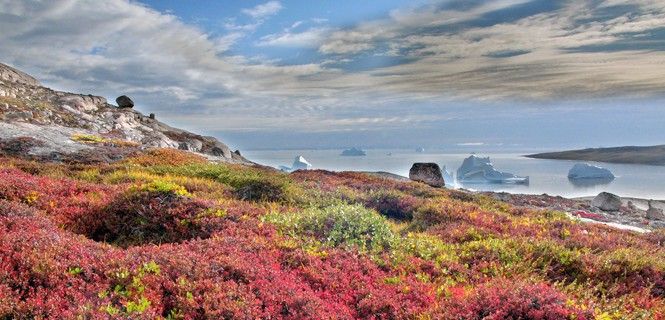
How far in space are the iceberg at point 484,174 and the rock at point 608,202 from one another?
7005cm

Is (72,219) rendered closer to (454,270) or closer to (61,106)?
(454,270)

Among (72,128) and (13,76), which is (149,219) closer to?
(72,128)

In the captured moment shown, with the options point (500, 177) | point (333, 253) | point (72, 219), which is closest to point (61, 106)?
point (72, 219)

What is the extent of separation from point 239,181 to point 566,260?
46.7ft

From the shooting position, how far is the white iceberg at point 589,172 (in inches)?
4609

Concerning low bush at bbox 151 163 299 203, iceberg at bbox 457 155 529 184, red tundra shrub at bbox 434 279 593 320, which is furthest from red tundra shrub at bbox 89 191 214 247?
iceberg at bbox 457 155 529 184

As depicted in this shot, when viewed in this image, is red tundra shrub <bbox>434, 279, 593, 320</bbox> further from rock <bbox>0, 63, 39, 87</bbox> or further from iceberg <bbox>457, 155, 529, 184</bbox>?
rock <bbox>0, 63, 39, 87</bbox>

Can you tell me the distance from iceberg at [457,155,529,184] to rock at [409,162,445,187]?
69.1 metres

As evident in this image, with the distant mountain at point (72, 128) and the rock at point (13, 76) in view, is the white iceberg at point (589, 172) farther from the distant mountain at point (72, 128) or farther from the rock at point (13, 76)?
the rock at point (13, 76)

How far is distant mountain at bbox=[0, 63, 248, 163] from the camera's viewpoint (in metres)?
33.7

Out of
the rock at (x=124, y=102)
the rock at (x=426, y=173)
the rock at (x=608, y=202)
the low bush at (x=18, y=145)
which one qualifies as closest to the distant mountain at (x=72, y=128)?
the low bush at (x=18, y=145)

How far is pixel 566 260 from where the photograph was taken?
12.1m

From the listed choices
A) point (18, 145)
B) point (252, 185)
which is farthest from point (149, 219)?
point (18, 145)

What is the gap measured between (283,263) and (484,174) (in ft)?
368
